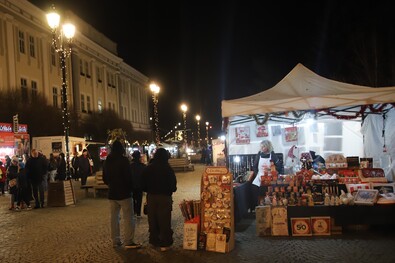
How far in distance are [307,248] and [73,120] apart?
32.3 meters

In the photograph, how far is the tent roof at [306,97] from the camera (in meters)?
9.09

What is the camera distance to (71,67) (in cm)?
4031

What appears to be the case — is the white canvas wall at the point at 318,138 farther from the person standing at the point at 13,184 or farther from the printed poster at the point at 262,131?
the person standing at the point at 13,184

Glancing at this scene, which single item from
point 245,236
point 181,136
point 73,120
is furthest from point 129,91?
point 245,236

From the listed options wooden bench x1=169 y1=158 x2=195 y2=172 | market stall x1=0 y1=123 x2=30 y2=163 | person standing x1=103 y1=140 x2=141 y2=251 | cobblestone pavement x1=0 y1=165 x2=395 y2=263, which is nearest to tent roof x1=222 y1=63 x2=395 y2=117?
cobblestone pavement x1=0 y1=165 x2=395 y2=263

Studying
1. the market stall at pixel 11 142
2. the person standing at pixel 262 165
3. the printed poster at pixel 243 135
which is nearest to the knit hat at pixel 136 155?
the person standing at pixel 262 165

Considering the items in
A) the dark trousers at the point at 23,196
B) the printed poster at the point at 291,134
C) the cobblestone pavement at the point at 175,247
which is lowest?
the cobblestone pavement at the point at 175,247

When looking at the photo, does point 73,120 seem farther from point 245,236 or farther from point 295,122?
point 245,236

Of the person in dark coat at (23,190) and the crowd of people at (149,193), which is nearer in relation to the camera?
the crowd of people at (149,193)

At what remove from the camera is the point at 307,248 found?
7223 mm

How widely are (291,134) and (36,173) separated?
866 cm

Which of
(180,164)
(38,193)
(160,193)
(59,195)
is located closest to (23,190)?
(38,193)

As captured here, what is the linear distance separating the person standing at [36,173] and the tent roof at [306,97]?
7192 mm

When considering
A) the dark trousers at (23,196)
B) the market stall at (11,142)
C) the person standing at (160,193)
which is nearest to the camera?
the person standing at (160,193)
